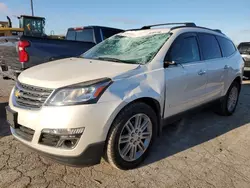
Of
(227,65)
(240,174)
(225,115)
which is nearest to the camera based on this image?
(240,174)

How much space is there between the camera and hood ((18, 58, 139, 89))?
2.62 meters

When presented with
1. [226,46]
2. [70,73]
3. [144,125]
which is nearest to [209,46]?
[226,46]

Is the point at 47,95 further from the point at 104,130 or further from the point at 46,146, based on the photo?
the point at 104,130

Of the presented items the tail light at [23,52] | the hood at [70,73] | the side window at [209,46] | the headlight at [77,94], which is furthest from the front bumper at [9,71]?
the side window at [209,46]

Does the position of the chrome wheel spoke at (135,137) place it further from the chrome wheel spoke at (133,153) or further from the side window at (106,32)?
the side window at (106,32)

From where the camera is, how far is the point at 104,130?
2.56 meters

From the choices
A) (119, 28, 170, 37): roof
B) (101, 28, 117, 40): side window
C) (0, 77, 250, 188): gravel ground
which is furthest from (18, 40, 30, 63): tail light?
(101, 28, 117, 40): side window

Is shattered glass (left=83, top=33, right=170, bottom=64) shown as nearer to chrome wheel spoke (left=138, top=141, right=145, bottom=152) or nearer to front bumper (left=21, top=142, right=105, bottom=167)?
chrome wheel spoke (left=138, top=141, right=145, bottom=152)

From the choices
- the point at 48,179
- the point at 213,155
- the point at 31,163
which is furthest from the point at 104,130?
the point at 213,155

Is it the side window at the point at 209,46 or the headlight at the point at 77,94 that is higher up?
the side window at the point at 209,46

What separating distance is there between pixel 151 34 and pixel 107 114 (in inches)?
69.3

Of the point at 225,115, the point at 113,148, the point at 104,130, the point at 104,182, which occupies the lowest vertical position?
the point at 225,115

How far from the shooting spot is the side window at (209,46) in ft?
13.7

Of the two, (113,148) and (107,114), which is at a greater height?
(107,114)
